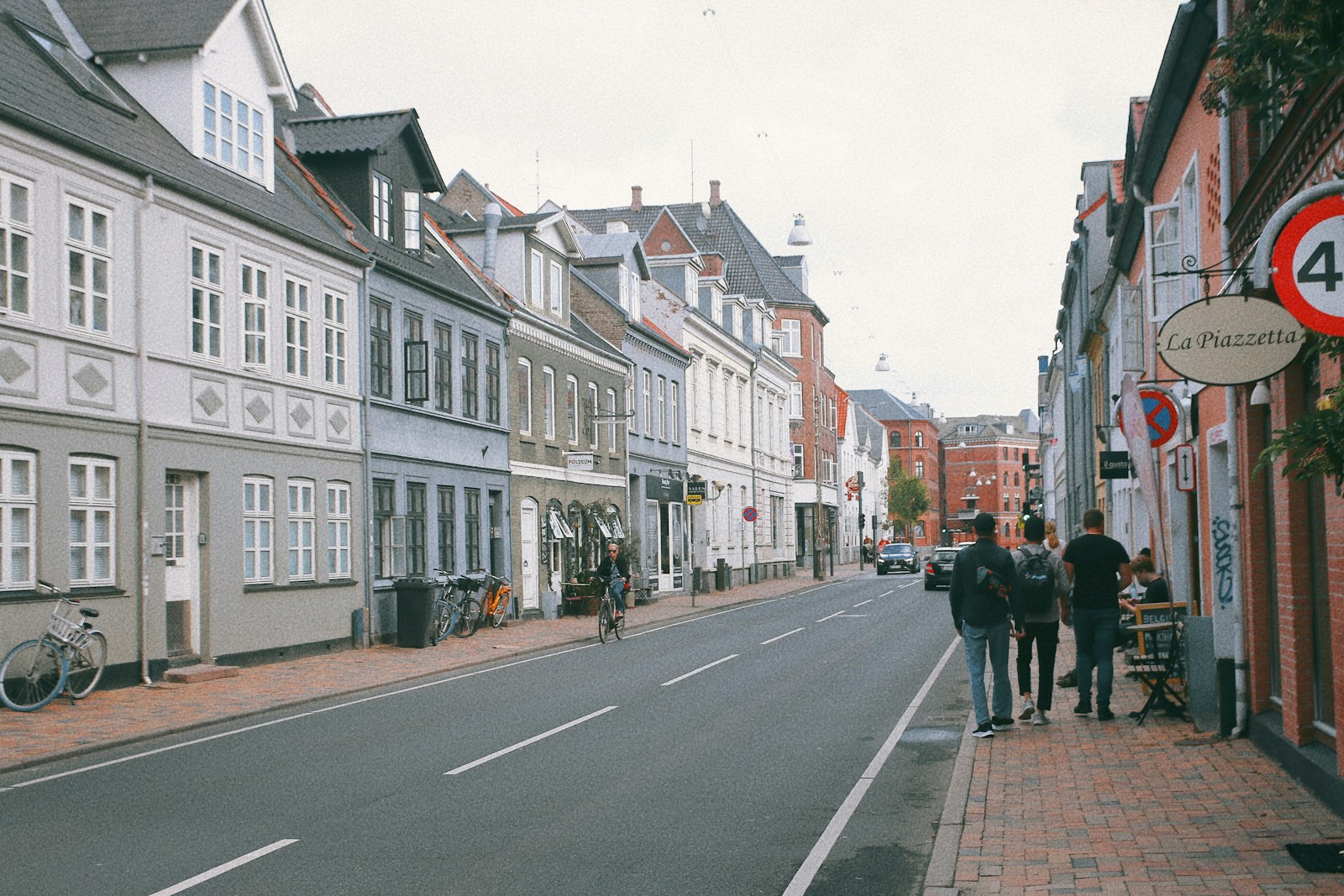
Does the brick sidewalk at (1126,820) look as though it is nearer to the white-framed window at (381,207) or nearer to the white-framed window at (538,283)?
the white-framed window at (381,207)

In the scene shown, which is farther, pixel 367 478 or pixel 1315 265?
pixel 367 478

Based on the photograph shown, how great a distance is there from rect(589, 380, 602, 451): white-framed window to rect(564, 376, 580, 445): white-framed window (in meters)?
1.01

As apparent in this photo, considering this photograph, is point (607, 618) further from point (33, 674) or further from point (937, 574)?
point (937, 574)

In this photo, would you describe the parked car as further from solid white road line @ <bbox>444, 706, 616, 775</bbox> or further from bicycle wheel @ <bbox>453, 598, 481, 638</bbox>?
solid white road line @ <bbox>444, 706, 616, 775</bbox>

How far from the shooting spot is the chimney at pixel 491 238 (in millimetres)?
32406

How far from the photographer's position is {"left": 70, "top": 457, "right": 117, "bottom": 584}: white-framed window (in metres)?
16.7

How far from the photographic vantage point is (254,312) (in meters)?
21.2

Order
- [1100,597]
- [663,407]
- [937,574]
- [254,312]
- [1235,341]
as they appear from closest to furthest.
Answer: [1235,341]
[1100,597]
[254,312]
[937,574]
[663,407]

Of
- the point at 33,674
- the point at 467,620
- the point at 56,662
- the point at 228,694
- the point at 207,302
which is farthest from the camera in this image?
the point at 467,620

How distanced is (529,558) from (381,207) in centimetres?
946

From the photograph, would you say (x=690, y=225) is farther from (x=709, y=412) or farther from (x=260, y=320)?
(x=260, y=320)

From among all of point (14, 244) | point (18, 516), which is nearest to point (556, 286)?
point (14, 244)

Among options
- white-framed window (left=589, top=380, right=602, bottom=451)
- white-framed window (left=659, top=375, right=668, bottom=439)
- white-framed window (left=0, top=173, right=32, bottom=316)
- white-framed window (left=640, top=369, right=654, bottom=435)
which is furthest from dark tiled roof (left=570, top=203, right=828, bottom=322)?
white-framed window (left=0, top=173, right=32, bottom=316)

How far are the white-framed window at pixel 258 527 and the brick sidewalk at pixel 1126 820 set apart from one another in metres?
12.6
